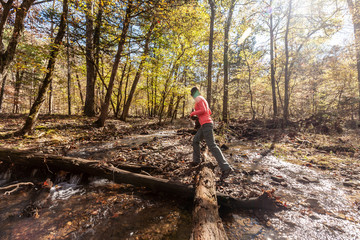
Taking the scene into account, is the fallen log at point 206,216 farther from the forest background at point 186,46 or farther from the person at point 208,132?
the forest background at point 186,46

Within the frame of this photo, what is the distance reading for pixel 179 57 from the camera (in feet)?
47.2

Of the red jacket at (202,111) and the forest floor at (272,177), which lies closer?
the forest floor at (272,177)

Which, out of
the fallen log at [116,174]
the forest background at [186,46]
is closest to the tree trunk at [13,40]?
the forest background at [186,46]

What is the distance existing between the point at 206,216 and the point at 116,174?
8.68ft

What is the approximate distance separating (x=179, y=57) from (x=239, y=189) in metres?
13.2

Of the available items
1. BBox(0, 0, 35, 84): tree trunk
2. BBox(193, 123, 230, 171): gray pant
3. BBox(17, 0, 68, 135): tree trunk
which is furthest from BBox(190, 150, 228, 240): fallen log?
BBox(0, 0, 35, 84): tree trunk

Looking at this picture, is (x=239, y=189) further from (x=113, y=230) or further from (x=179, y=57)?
(x=179, y=57)

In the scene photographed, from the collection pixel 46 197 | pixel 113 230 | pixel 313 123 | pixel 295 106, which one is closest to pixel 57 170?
A: pixel 46 197

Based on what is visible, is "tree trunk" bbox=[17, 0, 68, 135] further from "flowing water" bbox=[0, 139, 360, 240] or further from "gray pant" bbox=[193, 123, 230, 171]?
"gray pant" bbox=[193, 123, 230, 171]

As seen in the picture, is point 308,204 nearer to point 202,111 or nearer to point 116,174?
point 202,111

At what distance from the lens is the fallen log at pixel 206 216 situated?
1.85 m

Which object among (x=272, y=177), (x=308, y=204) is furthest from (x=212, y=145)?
(x=308, y=204)

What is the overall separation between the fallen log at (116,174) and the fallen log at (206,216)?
13.7 inches

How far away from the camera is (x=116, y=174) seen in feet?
12.7
